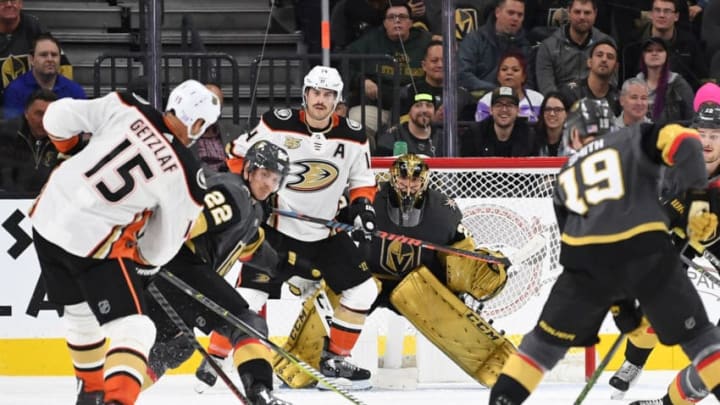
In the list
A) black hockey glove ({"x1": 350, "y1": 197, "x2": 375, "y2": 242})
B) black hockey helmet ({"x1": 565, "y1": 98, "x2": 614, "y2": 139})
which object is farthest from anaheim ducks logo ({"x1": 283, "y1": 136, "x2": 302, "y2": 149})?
black hockey helmet ({"x1": 565, "y1": 98, "x2": 614, "y2": 139})

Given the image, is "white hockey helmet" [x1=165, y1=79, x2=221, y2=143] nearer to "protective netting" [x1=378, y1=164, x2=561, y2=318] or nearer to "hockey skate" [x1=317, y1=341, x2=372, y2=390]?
"hockey skate" [x1=317, y1=341, x2=372, y2=390]

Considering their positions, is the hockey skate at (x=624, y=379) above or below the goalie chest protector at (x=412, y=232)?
below

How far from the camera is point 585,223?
4.82 m

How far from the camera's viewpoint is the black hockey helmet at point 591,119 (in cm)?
489

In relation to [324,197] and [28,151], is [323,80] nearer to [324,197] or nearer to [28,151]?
[324,197]

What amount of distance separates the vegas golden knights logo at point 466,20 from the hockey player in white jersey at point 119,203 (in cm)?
308

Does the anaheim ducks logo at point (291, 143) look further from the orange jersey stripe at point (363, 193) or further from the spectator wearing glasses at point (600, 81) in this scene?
the spectator wearing glasses at point (600, 81)

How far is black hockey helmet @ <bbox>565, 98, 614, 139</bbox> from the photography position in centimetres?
489

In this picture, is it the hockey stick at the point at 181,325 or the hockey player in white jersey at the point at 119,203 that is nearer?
the hockey player in white jersey at the point at 119,203

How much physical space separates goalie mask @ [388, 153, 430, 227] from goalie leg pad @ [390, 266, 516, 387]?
24cm

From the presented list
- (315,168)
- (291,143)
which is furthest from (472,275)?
(291,143)

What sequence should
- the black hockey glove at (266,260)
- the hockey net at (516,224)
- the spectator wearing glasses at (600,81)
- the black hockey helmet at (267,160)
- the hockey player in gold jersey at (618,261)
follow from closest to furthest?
the hockey player in gold jersey at (618,261)
the black hockey helmet at (267,160)
the black hockey glove at (266,260)
the hockey net at (516,224)
the spectator wearing glasses at (600,81)

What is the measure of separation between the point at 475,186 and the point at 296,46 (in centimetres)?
156

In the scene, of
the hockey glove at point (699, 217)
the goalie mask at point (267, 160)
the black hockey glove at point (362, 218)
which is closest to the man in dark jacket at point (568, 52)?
the black hockey glove at point (362, 218)
